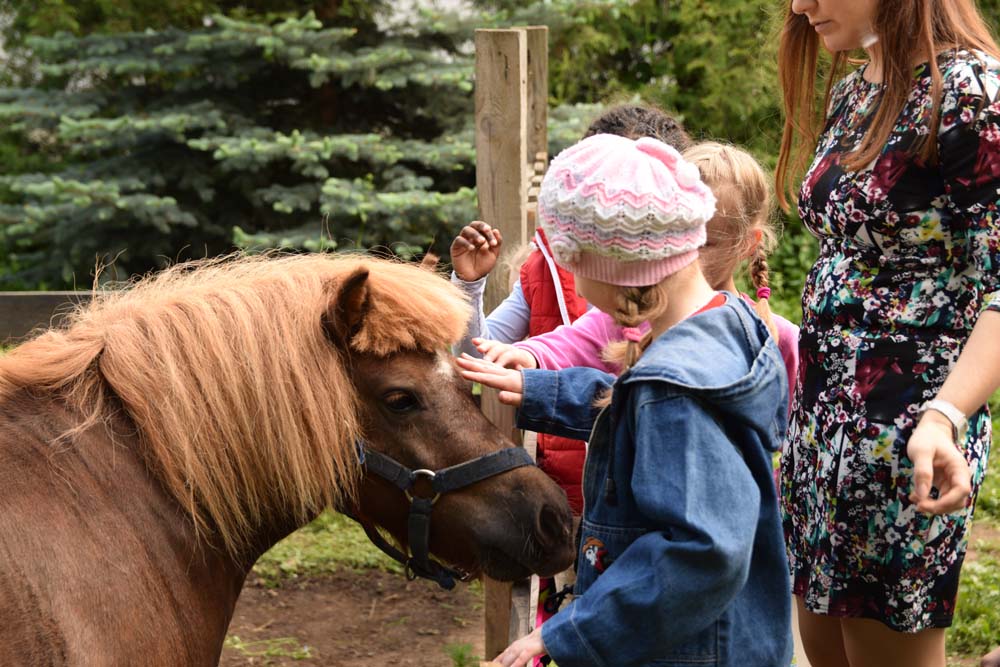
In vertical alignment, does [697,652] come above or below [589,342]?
below

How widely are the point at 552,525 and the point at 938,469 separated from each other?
0.84 m

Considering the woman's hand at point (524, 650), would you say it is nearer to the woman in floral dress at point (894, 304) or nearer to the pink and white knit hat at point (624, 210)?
the pink and white knit hat at point (624, 210)

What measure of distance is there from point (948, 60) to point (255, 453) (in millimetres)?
1592

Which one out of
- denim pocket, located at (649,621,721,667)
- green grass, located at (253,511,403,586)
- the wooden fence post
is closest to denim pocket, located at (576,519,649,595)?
denim pocket, located at (649,621,721,667)

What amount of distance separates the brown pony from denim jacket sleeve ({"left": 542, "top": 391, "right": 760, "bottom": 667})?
2.17 ft

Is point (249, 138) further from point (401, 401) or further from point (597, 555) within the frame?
point (597, 555)

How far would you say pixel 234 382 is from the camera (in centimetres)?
208

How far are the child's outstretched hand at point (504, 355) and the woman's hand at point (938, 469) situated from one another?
0.87m

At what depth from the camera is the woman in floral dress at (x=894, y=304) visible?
1870 millimetres

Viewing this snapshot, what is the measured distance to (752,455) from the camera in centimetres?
162

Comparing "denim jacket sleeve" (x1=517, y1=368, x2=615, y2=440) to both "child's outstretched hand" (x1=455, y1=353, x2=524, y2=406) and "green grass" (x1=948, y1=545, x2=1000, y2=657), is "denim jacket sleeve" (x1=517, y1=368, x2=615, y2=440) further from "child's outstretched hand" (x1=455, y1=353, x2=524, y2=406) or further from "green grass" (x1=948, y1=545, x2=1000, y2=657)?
"green grass" (x1=948, y1=545, x2=1000, y2=657)

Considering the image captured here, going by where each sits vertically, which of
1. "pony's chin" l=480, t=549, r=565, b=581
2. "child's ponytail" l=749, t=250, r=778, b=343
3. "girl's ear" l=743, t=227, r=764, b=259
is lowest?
"pony's chin" l=480, t=549, r=565, b=581

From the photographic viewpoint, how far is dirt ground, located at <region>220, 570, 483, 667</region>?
3.94 meters

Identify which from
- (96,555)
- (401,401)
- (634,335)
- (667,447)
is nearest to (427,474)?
Result: (401,401)
